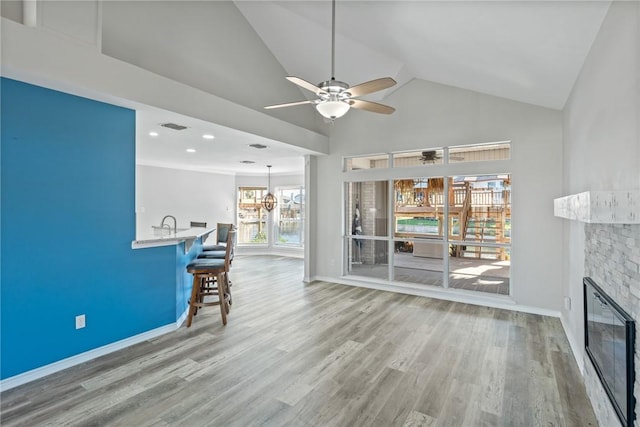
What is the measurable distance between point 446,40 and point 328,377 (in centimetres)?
366

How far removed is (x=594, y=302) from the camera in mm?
2277

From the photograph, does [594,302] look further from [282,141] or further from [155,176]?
[155,176]

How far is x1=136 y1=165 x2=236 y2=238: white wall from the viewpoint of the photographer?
7.89 meters

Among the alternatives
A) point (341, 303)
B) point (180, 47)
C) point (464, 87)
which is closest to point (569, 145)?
point (464, 87)

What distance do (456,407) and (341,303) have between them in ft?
8.59

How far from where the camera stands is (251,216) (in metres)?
10.3

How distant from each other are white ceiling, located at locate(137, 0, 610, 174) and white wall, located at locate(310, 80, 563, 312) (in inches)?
10.5

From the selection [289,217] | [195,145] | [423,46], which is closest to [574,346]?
[423,46]

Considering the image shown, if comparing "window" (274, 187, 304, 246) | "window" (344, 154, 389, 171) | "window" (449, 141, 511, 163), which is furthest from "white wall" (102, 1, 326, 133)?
"window" (274, 187, 304, 246)

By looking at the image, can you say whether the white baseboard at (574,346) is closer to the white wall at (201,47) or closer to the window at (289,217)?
the white wall at (201,47)

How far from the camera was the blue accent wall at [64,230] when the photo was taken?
2555 mm

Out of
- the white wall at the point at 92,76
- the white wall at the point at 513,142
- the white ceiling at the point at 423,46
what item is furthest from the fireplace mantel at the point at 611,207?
the white wall at the point at 92,76

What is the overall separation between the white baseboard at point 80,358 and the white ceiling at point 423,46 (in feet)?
8.36

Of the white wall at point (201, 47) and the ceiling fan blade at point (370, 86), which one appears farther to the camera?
the white wall at point (201, 47)
